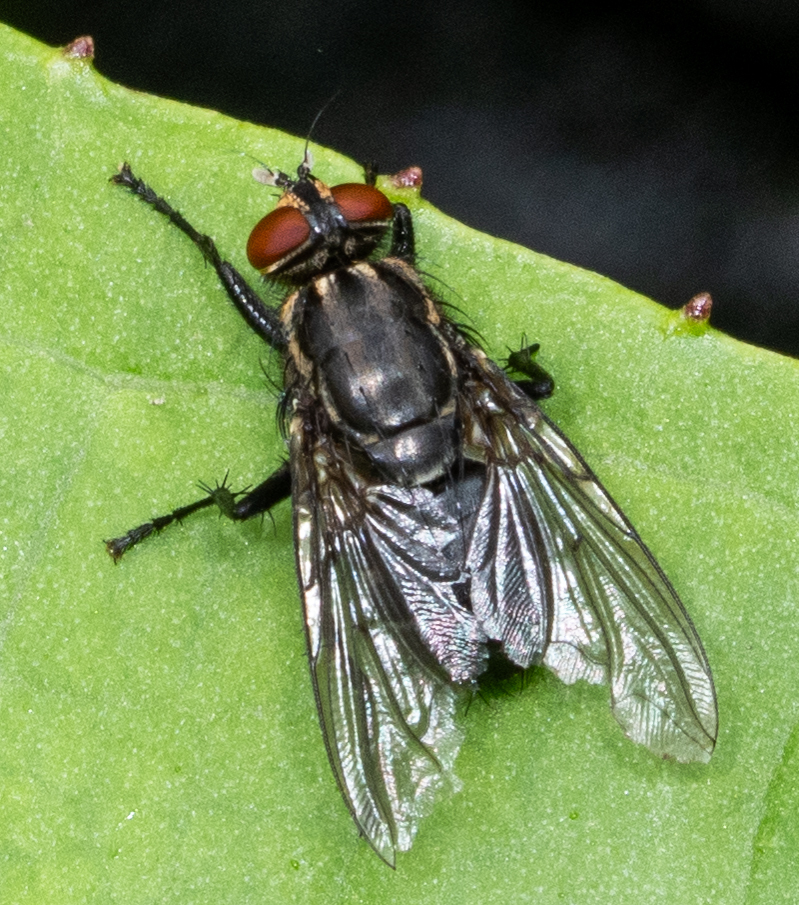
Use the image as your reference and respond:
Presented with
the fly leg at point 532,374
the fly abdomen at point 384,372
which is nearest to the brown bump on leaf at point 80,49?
the fly abdomen at point 384,372

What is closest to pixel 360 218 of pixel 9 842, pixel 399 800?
pixel 399 800

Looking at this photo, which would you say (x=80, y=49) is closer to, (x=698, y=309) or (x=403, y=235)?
(x=403, y=235)

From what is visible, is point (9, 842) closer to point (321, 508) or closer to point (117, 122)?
point (321, 508)

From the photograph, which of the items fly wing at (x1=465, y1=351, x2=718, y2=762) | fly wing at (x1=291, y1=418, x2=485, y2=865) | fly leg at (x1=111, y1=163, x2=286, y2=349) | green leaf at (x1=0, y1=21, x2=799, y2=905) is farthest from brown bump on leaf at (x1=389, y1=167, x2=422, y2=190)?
fly wing at (x1=291, y1=418, x2=485, y2=865)

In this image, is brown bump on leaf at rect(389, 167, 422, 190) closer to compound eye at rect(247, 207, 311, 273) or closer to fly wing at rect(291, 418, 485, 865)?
compound eye at rect(247, 207, 311, 273)

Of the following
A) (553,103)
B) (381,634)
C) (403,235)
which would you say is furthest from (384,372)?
(553,103)

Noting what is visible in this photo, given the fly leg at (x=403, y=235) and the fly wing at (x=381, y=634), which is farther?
the fly leg at (x=403, y=235)

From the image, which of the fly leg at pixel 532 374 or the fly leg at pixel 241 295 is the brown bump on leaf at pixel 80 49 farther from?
the fly leg at pixel 532 374
